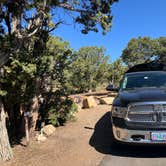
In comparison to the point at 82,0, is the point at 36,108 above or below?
below

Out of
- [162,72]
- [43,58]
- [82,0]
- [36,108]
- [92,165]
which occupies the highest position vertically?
[82,0]

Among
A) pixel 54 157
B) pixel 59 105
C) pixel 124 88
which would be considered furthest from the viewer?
pixel 59 105

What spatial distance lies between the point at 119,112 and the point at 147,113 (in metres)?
0.65

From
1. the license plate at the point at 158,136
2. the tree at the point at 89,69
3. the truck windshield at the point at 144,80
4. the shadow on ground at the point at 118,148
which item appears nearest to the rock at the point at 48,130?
the shadow on ground at the point at 118,148

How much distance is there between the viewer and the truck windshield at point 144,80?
805 cm

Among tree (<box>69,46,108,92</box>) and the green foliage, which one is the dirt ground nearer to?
the green foliage

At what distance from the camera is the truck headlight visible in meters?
6.53

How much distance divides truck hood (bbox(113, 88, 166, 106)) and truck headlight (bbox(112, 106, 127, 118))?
101mm

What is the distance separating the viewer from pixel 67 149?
7.58 meters

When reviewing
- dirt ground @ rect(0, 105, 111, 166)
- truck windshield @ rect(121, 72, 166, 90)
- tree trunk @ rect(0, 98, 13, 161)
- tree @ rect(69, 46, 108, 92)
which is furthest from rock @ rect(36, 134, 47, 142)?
tree @ rect(69, 46, 108, 92)

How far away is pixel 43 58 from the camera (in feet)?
30.0

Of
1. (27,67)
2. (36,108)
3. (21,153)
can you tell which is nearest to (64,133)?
(36,108)

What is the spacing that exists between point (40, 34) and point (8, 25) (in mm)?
1167

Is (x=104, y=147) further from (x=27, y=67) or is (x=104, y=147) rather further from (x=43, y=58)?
(x=43, y=58)
